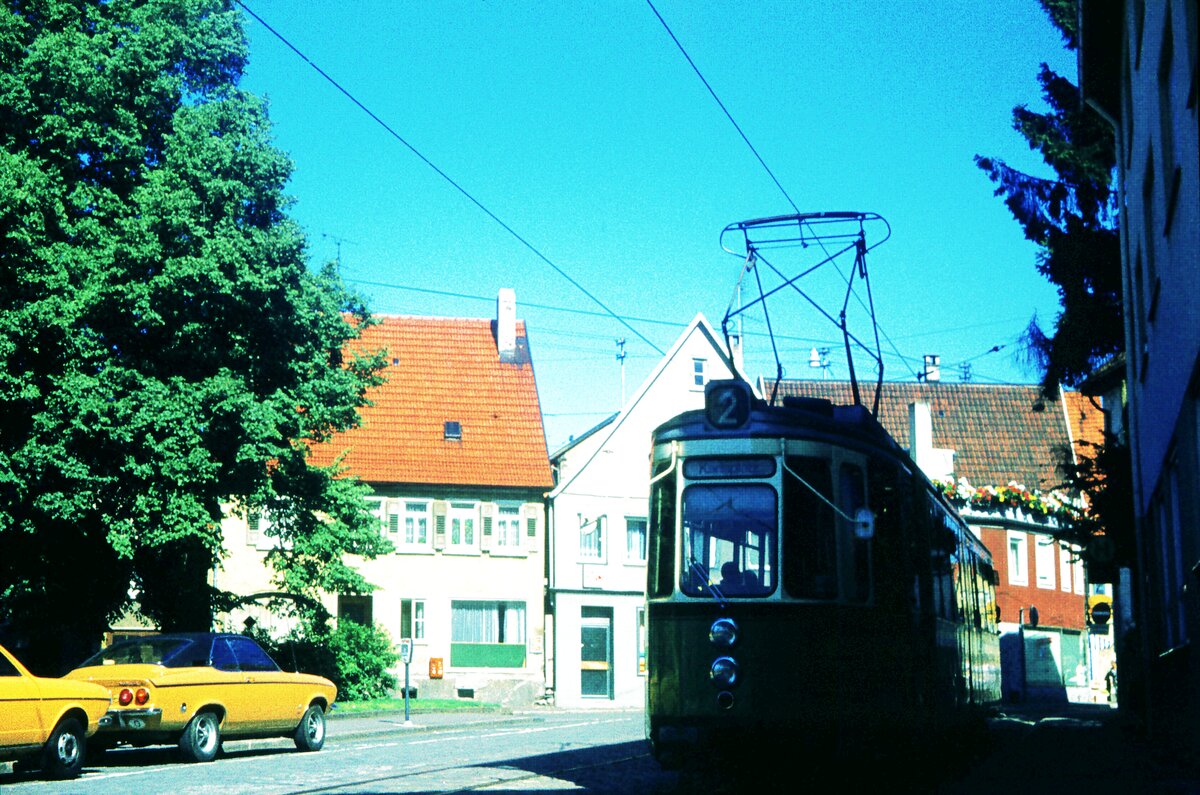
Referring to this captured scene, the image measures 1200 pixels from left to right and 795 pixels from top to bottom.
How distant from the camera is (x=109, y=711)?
17.7 meters

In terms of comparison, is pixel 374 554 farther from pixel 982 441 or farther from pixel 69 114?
pixel 982 441

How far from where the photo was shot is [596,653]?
4653 centimetres

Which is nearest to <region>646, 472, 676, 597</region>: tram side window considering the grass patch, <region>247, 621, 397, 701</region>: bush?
the grass patch

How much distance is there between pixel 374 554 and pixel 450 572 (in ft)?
48.2

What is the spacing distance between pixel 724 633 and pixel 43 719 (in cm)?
757

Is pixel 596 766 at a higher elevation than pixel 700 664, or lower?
lower

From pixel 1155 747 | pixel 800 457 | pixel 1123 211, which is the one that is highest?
pixel 1123 211

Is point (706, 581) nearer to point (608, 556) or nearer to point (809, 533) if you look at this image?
point (809, 533)

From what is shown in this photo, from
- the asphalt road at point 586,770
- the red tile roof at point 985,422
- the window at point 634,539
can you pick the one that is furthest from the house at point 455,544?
the asphalt road at point 586,770

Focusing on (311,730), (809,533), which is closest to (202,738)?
(311,730)

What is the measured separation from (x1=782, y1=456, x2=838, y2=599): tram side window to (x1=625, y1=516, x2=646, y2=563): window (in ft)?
117

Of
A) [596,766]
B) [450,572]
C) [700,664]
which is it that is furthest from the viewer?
[450,572]

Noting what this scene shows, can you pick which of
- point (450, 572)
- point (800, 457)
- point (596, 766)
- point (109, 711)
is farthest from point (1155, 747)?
point (450, 572)

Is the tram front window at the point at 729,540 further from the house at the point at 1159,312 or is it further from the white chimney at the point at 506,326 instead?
the white chimney at the point at 506,326
